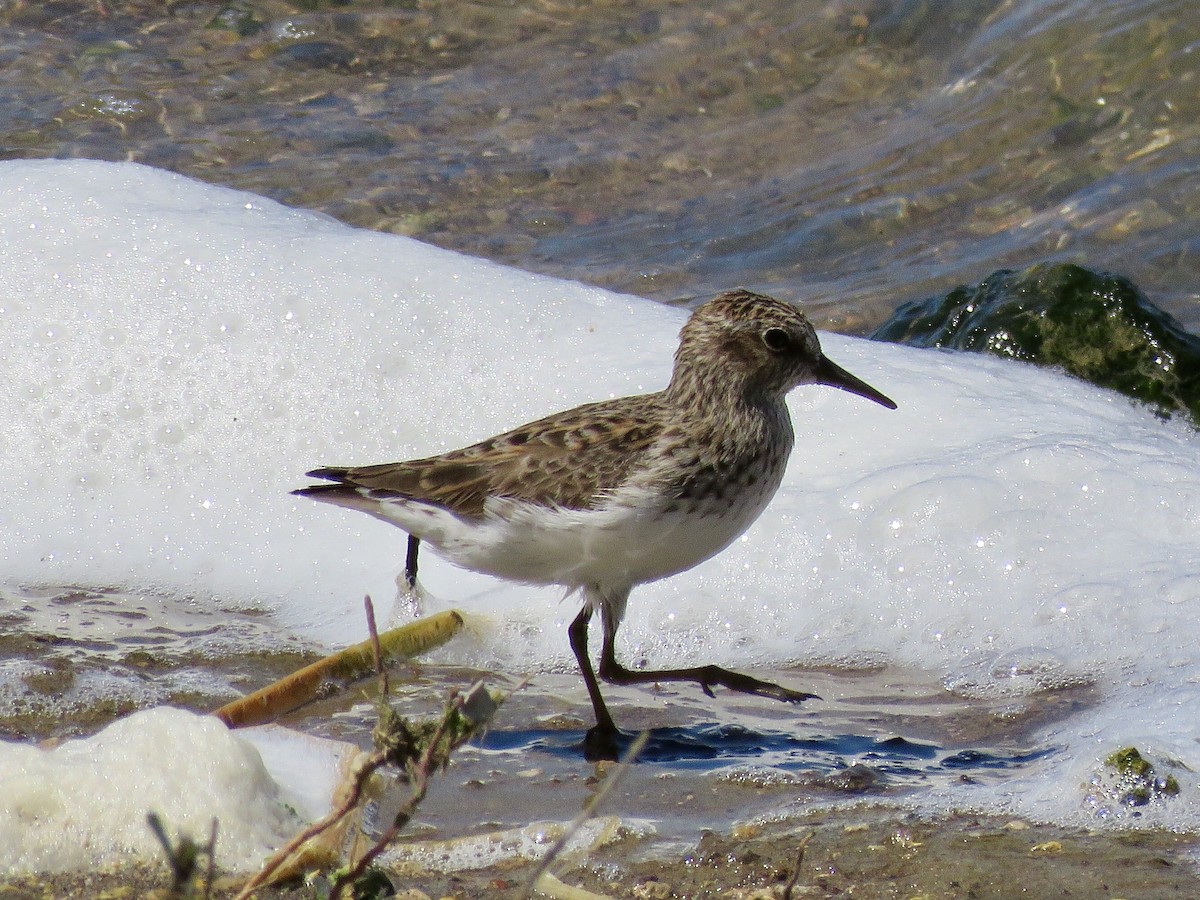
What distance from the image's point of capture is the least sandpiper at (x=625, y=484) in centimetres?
396

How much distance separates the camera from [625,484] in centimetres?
395

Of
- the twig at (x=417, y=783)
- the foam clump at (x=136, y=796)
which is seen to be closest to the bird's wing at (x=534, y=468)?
the foam clump at (x=136, y=796)

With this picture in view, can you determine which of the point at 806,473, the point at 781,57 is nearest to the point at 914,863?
the point at 806,473

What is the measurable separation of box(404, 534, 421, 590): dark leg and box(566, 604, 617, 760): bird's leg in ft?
2.49

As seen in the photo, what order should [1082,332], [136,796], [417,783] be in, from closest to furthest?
1. [417,783]
2. [136,796]
3. [1082,332]

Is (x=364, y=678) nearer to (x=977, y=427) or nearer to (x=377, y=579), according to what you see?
(x=377, y=579)

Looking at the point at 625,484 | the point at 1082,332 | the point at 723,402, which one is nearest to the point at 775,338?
the point at 723,402

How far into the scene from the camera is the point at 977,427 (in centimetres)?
556

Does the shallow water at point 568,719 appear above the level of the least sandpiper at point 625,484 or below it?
below

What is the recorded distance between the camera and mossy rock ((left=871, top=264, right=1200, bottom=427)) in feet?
20.3

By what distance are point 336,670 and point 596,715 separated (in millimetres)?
675

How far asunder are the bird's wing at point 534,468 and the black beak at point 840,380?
473mm

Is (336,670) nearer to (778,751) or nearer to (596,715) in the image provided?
(596,715)

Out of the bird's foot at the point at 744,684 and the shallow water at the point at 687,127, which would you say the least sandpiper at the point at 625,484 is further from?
the shallow water at the point at 687,127
